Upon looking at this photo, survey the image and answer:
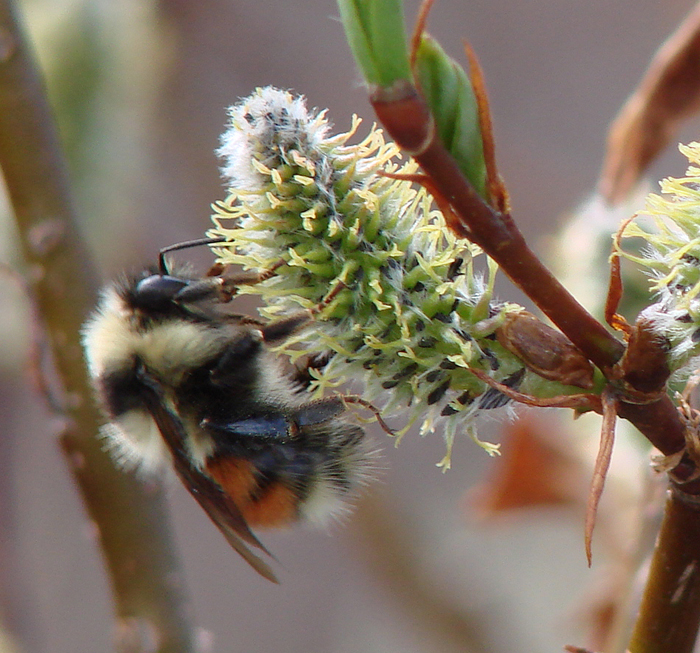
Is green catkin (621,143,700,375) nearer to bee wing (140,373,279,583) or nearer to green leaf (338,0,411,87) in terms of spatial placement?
green leaf (338,0,411,87)

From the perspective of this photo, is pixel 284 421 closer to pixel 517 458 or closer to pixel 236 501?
pixel 236 501

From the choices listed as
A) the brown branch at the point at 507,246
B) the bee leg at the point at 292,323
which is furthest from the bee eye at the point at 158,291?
the brown branch at the point at 507,246

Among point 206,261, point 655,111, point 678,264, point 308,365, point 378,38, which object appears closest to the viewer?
point 378,38

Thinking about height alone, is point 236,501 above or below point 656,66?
below

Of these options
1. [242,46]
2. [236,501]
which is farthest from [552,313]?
[242,46]

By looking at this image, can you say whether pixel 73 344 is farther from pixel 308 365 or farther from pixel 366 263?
pixel 366 263

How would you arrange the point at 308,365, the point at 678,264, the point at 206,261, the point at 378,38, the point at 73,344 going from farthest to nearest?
1. the point at 206,261
2. the point at 73,344
3. the point at 308,365
4. the point at 678,264
5. the point at 378,38

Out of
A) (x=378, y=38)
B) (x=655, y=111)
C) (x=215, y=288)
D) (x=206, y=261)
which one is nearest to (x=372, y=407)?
(x=215, y=288)
